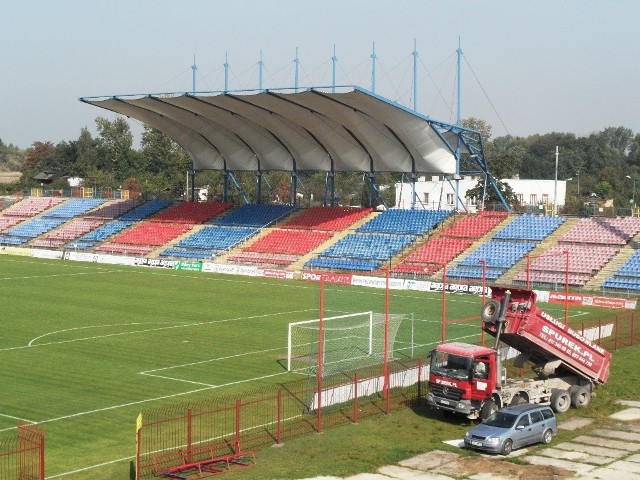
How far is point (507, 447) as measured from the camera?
25406mm

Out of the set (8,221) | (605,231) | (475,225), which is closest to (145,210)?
(8,221)

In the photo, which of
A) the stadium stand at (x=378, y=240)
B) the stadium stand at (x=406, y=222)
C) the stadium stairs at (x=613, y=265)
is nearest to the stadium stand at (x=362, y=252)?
the stadium stand at (x=378, y=240)

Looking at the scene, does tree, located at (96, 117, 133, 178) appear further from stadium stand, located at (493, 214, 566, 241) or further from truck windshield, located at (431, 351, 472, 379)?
truck windshield, located at (431, 351, 472, 379)

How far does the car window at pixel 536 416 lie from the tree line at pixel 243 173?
102m

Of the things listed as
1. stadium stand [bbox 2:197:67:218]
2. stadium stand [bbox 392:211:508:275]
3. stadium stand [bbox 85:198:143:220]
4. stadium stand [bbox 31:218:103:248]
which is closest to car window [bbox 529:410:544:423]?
stadium stand [bbox 392:211:508:275]

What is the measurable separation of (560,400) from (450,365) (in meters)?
4.19

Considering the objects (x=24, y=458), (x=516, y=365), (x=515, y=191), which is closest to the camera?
(x=24, y=458)

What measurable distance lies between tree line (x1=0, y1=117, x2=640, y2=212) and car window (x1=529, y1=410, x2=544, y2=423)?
10194 centimetres

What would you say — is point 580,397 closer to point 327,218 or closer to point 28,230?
point 327,218

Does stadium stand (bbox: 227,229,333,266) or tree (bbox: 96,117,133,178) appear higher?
tree (bbox: 96,117,133,178)

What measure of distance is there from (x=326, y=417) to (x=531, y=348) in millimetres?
6906

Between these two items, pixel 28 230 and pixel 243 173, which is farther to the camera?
pixel 243 173

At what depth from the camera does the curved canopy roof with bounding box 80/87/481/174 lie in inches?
2862

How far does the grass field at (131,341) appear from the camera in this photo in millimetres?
28562
